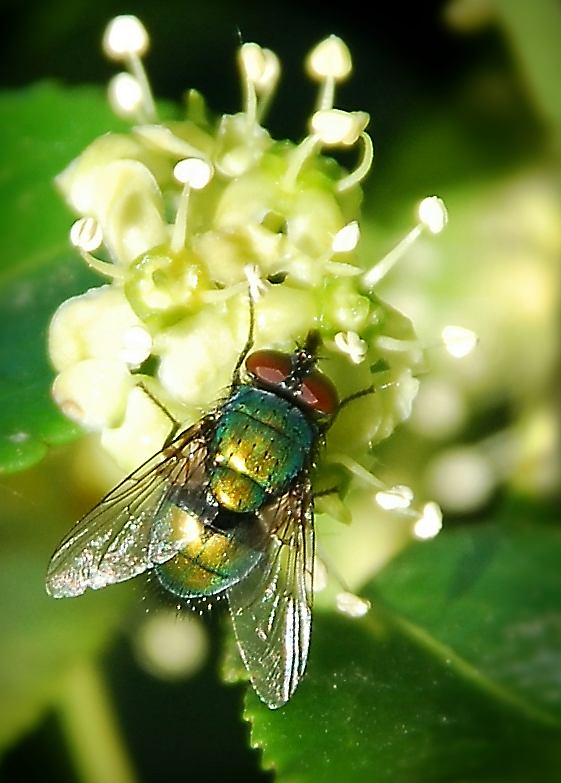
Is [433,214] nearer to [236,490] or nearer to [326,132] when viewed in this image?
[326,132]

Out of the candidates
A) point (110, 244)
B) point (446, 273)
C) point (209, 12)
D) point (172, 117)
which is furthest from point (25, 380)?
point (209, 12)

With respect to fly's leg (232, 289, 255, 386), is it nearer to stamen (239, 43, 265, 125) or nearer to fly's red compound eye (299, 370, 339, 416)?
fly's red compound eye (299, 370, 339, 416)

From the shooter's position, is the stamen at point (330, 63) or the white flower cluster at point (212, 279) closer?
the white flower cluster at point (212, 279)

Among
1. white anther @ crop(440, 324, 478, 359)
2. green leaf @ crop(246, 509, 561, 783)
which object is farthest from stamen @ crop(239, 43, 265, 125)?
green leaf @ crop(246, 509, 561, 783)

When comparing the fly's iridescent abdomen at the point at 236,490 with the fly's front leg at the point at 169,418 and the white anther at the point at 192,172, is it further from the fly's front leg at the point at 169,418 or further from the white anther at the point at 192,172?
the white anther at the point at 192,172

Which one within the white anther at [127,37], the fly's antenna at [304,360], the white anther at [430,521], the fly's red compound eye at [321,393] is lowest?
the white anther at [430,521]

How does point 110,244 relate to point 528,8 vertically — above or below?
above

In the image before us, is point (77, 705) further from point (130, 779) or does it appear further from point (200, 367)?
point (200, 367)

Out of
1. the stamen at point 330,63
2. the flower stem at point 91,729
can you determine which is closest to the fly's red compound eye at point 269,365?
the stamen at point 330,63
